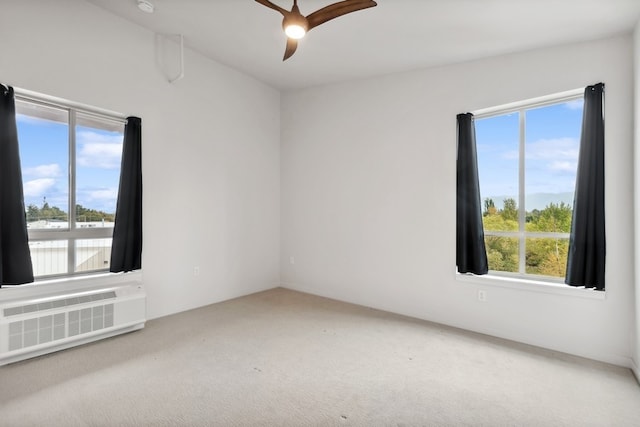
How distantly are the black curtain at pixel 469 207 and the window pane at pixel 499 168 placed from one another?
0.18m

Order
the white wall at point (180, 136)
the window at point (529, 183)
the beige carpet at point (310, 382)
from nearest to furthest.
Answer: the beige carpet at point (310, 382) < the white wall at point (180, 136) < the window at point (529, 183)

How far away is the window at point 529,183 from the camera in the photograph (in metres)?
3.12

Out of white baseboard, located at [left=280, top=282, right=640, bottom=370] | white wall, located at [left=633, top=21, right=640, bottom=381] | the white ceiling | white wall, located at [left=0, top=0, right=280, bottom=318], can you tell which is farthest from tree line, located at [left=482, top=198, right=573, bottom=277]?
white wall, located at [left=0, top=0, right=280, bottom=318]

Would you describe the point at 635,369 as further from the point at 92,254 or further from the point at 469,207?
the point at 92,254

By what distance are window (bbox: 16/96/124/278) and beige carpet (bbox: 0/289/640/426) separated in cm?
89

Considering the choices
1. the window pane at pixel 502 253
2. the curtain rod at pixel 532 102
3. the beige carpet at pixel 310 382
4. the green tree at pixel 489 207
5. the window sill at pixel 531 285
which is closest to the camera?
the beige carpet at pixel 310 382

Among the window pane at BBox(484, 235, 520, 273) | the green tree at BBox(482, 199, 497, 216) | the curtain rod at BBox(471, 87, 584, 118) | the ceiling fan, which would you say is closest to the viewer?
the ceiling fan

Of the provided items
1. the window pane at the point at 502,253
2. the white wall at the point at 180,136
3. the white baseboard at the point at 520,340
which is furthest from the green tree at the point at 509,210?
the white wall at the point at 180,136

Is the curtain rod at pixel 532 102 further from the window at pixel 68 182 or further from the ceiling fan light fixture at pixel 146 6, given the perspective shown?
the window at pixel 68 182

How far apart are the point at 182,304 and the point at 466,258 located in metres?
3.28

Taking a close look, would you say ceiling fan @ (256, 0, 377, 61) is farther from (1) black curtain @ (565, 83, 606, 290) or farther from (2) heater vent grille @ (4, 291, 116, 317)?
(2) heater vent grille @ (4, 291, 116, 317)

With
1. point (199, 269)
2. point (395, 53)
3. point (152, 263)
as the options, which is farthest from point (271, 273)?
point (395, 53)

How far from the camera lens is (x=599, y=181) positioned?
9.17 ft

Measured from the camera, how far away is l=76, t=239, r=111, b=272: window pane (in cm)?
311
